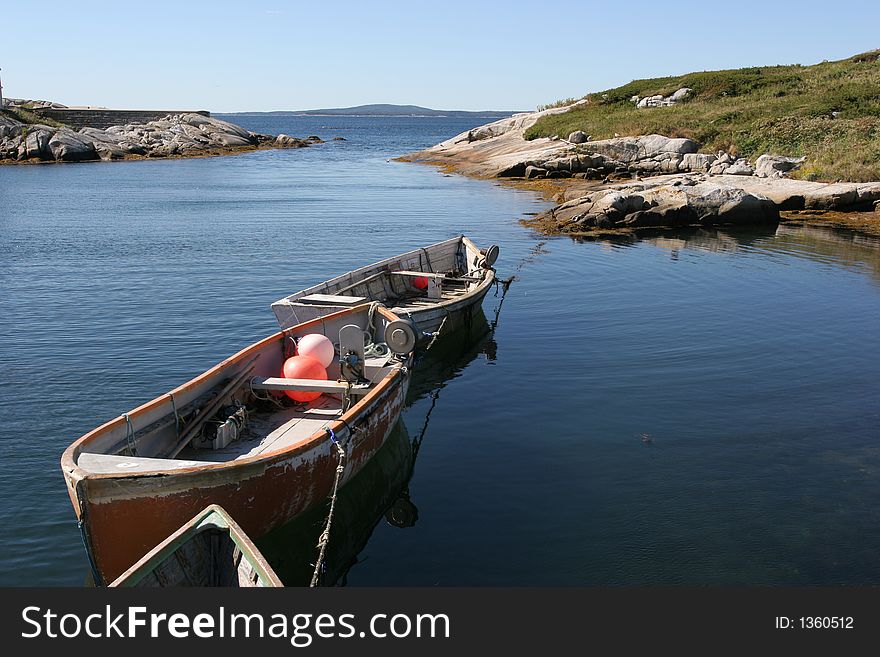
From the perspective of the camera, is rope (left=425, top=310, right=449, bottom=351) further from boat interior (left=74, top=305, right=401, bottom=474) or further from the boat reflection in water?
boat interior (left=74, top=305, right=401, bottom=474)

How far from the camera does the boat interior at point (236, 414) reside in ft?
30.6

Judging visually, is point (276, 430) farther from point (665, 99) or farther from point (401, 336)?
point (665, 99)

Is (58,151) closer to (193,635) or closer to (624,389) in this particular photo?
(624,389)

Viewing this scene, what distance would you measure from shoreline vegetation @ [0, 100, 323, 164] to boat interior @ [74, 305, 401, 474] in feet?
245

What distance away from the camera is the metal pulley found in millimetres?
13227

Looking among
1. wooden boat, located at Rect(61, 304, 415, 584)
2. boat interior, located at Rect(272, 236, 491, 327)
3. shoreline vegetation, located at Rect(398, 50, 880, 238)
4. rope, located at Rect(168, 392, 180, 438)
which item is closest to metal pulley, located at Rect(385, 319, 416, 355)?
wooden boat, located at Rect(61, 304, 415, 584)

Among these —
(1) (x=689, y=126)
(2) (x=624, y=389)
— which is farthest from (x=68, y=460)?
(1) (x=689, y=126)

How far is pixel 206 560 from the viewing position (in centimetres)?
782

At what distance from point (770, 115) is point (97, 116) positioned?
8063 centimetres

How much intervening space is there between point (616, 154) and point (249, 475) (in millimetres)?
48107

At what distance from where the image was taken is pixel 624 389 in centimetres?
1555

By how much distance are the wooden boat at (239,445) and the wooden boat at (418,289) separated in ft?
4.31

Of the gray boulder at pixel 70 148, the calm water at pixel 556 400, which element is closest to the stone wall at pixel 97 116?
the gray boulder at pixel 70 148

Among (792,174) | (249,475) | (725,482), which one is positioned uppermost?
(792,174)
